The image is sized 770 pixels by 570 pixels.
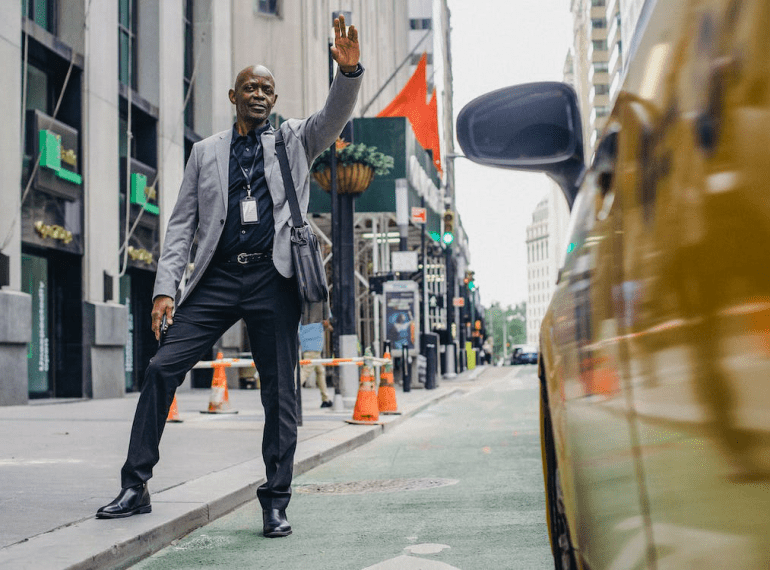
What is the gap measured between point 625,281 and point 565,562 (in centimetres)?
137

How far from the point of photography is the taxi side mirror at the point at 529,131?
103 inches

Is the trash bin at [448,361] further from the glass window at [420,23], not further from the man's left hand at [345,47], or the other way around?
the glass window at [420,23]

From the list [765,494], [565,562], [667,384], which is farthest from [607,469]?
[565,562]

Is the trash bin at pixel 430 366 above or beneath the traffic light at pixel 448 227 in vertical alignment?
beneath

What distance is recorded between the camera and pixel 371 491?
6.51 metres

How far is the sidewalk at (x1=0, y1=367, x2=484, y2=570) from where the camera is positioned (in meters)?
4.16

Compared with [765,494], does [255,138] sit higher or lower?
higher

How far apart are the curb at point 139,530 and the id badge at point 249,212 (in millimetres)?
1383

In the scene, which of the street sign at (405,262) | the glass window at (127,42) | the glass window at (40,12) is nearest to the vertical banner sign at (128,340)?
the glass window at (127,42)

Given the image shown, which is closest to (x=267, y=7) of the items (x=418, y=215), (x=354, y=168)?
(x=418, y=215)

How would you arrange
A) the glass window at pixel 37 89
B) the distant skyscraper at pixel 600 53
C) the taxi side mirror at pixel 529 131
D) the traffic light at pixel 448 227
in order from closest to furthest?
the distant skyscraper at pixel 600 53 → the taxi side mirror at pixel 529 131 → the glass window at pixel 37 89 → the traffic light at pixel 448 227

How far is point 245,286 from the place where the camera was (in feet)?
15.5

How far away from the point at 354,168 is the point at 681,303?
16.4 meters

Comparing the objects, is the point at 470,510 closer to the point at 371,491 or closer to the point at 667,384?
the point at 371,491
